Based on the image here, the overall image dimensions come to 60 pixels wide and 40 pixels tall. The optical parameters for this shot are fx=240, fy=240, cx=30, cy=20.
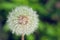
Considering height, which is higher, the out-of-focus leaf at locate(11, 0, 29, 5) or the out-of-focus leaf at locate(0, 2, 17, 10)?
the out-of-focus leaf at locate(11, 0, 29, 5)

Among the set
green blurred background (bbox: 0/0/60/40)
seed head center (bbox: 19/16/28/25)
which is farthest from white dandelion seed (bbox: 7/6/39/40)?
green blurred background (bbox: 0/0/60/40)

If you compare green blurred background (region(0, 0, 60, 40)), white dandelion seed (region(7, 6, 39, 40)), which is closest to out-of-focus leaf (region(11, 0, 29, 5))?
green blurred background (region(0, 0, 60, 40))

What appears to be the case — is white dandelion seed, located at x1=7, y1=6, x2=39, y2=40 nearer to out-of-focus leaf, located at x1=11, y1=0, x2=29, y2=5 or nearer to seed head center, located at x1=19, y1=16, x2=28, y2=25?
seed head center, located at x1=19, y1=16, x2=28, y2=25

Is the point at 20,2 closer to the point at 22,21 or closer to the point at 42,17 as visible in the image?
the point at 42,17

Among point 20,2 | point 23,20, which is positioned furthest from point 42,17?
point 23,20

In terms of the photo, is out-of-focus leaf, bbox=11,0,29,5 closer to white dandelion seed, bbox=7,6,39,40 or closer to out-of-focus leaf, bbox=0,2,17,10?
out-of-focus leaf, bbox=0,2,17,10

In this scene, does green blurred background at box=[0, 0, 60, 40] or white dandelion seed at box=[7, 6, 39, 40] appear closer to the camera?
white dandelion seed at box=[7, 6, 39, 40]
